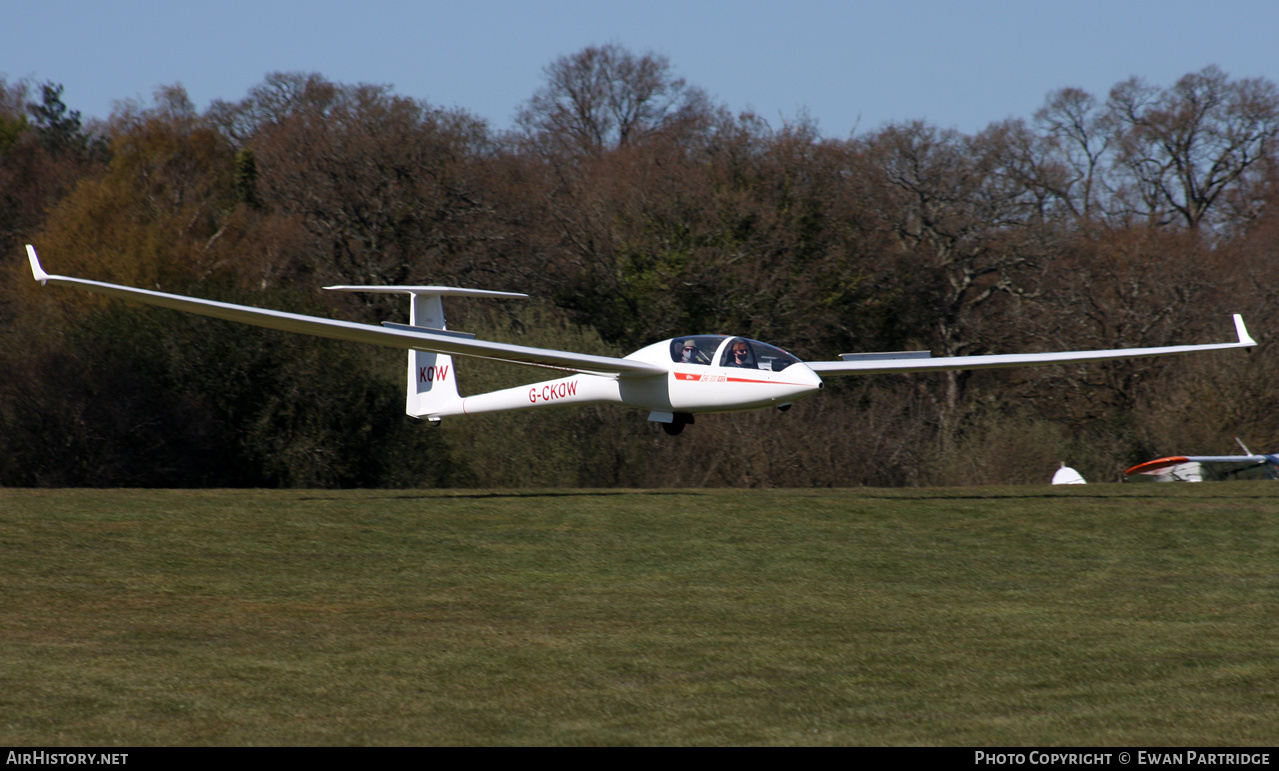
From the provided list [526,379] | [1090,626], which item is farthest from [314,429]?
[1090,626]

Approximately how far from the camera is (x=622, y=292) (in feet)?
124

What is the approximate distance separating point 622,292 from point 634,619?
28204 mm

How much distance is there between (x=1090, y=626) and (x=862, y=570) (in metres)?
2.87

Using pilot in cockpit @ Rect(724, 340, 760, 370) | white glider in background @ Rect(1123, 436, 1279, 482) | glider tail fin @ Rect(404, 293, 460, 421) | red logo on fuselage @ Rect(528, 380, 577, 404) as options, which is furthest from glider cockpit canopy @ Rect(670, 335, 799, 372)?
white glider in background @ Rect(1123, 436, 1279, 482)

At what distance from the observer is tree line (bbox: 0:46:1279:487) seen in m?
31.0

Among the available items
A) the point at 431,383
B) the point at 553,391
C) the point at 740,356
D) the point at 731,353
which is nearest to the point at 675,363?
the point at 731,353

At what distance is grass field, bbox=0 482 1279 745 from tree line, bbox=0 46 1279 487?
15.2 meters

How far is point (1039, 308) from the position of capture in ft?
126

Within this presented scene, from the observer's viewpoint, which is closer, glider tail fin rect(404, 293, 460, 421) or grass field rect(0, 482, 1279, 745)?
grass field rect(0, 482, 1279, 745)

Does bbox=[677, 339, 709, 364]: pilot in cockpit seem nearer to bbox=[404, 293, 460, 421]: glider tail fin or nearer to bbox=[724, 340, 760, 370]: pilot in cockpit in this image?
bbox=[724, 340, 760, 370]: pilot in cockpit

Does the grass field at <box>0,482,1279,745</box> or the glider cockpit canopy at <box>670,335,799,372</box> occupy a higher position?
the glider cockpit canopy at <box>670,335,799,372</box>

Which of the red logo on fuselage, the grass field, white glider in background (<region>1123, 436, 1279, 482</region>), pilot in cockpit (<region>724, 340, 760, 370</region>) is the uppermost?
pilot in cockpit (<region>724, 340, 760, 370</region>)

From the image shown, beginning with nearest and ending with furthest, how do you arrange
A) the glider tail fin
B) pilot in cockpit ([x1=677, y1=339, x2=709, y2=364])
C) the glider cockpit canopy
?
the glider cockpit canopy < pilot in cockpit ([x1=677, y1=339, x2=709, y2=364]) < the glider tail fin

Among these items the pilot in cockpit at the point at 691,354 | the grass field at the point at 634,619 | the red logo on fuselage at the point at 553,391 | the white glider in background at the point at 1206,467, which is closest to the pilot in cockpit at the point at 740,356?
the pilot in cockpit at the point at 691,354
